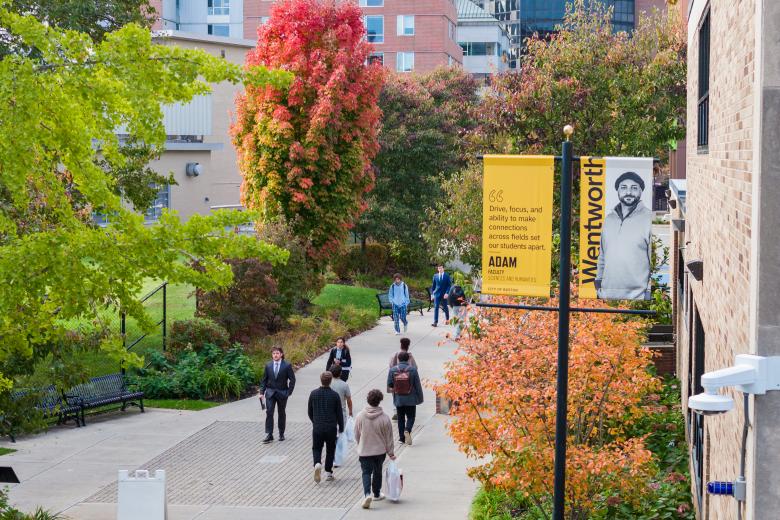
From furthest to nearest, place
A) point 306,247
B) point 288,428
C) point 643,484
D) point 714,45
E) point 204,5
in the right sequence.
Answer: point 204,5 → point 306,247 → point 288,428 → point 643,484 → point 714,45

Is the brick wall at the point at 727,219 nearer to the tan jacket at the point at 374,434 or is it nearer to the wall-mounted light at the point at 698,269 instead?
the wall-mounted light at the point at 698,269

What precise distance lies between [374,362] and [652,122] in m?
8.04

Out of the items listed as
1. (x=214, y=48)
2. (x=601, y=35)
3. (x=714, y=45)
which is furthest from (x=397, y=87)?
(x=714, y=45)

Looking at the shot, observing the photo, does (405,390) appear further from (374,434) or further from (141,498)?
(141,498)

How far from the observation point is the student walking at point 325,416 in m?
15.0

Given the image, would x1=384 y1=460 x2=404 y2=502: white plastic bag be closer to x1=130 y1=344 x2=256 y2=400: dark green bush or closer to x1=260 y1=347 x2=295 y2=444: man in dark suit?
x1=260 y1=347 x2=295 y2=444: man in dark suit

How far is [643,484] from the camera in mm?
11453

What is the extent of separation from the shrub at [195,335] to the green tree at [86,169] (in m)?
12.3

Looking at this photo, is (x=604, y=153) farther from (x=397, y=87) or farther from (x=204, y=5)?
(x=204, y=5)

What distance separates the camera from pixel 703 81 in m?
14.2

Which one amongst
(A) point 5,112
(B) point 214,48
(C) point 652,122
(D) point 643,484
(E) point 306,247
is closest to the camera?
(A) point 5,112

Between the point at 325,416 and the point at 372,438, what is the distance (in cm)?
131

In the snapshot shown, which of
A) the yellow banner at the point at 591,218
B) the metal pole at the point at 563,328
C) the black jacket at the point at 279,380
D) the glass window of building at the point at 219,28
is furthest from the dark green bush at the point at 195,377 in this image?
the glass window of building at the point at 219,28

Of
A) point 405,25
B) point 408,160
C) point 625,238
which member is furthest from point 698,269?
point 405,25
